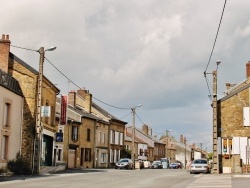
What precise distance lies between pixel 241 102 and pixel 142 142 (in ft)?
167

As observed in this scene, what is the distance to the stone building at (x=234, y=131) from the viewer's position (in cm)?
3734

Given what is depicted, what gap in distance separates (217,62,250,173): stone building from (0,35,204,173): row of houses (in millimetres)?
14588

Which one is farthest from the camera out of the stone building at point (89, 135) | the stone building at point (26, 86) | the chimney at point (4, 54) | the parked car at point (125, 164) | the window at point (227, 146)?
the parked car at point (125, 164)

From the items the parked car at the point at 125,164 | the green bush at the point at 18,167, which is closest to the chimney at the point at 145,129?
the parked car at the point at 125,164

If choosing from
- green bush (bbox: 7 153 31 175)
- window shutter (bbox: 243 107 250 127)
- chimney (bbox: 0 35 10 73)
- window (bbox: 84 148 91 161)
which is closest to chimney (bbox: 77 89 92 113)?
window (bbox: 84 148 91 161)

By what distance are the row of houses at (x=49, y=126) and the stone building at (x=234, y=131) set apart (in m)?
14.6

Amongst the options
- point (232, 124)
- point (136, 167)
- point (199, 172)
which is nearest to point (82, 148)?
point (136, 167)

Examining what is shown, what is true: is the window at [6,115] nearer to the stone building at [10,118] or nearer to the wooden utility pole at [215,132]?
the stone building at [10,118]

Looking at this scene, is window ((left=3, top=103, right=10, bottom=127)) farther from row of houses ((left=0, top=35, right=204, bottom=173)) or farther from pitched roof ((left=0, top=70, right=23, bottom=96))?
pitched roof ((left=0, top=70, right=23, bottom=96))

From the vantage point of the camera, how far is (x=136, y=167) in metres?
59.4

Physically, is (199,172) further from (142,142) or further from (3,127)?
(142,142)

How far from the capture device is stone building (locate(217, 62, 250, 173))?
3734 centimetres


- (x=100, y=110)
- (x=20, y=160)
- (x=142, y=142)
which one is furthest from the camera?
(x=142, y=142)

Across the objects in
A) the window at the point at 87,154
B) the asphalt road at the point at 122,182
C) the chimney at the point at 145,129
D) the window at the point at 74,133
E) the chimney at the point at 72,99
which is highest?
the chimney at the point at 72,99
